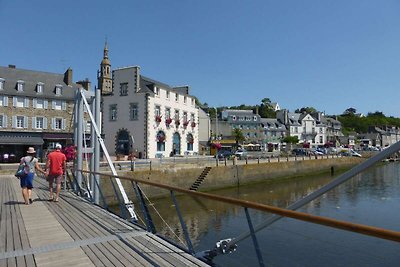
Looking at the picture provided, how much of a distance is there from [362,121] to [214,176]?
392 ft

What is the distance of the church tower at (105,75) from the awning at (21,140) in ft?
67.2

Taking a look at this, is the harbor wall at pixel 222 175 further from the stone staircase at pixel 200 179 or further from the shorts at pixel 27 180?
the shorts at pixel 27 180

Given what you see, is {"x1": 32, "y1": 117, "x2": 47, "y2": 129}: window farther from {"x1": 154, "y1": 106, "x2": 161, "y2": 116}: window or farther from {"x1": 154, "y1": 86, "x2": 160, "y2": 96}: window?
{"x1": 154, "y1": 86, "x2": 160, "y2": 96}: window

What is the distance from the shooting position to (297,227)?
8641 mm

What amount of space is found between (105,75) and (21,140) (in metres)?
24.3

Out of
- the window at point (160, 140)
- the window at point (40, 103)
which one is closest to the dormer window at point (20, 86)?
the window at point (40, 103)

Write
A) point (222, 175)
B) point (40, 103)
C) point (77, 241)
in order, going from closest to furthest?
point (77, 241) < point (222, 175) < point (40, 103)

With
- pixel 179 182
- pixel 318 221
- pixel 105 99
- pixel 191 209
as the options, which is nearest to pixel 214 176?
pixel 179 182

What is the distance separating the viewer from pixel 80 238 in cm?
602

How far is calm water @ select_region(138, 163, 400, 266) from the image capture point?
7.03 meters

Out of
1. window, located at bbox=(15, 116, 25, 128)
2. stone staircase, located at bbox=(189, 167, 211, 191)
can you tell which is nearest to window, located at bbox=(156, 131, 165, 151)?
stone staircase, located at bbox=(189, 167, 211, 191)

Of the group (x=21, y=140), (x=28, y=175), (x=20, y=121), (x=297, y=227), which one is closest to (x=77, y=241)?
(x=28, y=175)

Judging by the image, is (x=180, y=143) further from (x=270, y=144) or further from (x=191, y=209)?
(x=270, y=144)

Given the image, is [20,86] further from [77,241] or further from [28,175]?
[77,241]
